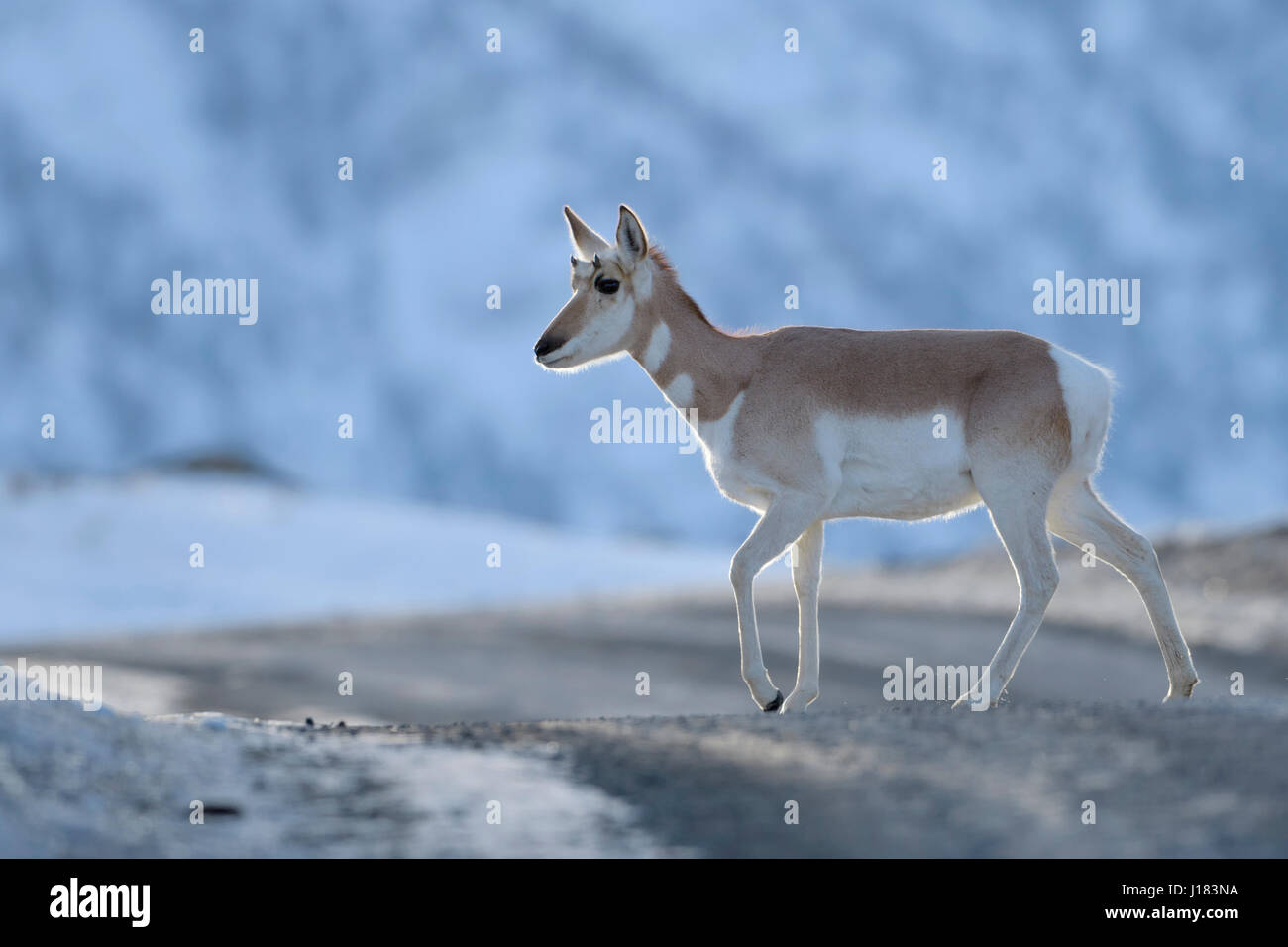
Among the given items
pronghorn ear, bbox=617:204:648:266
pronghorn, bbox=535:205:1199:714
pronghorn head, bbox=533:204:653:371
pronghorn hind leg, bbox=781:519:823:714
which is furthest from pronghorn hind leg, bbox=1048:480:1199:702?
pronghorn ear, bbox=617:204:648:266

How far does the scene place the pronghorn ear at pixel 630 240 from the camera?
903 centimetres

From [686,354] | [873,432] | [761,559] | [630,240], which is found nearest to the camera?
[761,559]

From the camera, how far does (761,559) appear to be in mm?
8281

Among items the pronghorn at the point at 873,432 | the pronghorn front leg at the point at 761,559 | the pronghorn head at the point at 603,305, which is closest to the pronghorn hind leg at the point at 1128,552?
the pronghorn at the point at 873,432

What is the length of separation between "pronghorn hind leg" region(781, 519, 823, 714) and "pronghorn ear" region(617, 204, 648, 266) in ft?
7.73

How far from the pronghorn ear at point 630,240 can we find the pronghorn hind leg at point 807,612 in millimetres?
2356

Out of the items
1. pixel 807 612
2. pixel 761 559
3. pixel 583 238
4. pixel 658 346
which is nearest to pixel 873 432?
pixel 761 559

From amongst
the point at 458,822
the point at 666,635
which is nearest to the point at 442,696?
the point at 666,635

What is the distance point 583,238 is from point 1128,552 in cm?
457

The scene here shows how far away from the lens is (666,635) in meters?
19.4

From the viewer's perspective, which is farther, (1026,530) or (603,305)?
(603,305)

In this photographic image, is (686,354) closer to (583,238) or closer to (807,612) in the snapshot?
(583,238)

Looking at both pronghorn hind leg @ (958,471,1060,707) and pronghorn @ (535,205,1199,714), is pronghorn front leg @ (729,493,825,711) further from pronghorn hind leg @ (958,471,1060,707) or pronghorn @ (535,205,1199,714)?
pronghorn hind leg @ (958,471,1060,707)

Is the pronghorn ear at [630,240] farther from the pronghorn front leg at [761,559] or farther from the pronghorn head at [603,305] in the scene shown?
the pronghorn front leg at [761,559]
